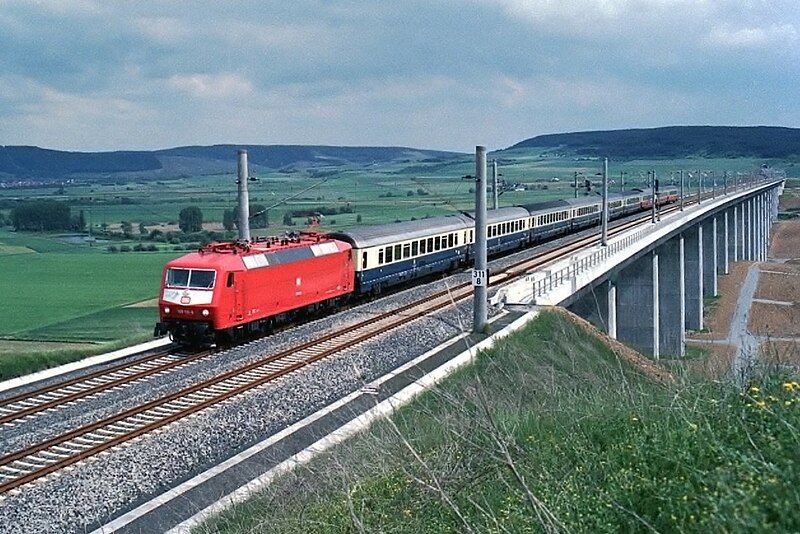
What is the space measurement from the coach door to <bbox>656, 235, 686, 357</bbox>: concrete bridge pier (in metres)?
38.4

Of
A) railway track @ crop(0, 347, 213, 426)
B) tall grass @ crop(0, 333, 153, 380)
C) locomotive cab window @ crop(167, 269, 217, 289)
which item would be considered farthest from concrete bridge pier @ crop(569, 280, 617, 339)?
tall grass @ crop(0, 333, 153, 380)

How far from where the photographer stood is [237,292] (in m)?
25.4

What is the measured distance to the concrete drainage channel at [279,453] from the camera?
1273cm

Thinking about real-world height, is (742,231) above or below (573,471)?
below

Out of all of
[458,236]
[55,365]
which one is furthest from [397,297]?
[55,365]

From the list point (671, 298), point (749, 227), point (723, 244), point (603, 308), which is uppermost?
point (749, 227)

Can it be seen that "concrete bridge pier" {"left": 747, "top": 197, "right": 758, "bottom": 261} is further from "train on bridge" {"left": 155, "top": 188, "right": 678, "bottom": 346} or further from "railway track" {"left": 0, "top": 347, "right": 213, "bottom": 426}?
"railway track" {"left": 0, "top": 347, "right": 213, "bottom": 426}

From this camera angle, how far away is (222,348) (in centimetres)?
2592

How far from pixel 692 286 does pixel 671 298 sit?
1008 centimetres

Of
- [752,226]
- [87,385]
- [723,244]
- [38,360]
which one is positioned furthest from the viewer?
[752,226]

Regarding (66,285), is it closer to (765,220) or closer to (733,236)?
(733,236)

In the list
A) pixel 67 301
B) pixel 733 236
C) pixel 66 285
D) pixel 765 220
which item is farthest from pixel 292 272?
pixel 765 220

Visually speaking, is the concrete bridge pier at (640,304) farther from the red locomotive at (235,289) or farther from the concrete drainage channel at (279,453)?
the concrete drainage channel at (279,453)

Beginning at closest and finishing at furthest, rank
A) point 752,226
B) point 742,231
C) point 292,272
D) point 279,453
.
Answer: point 279,453 < point 292,272 < point 742,231 < point 752,226
